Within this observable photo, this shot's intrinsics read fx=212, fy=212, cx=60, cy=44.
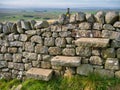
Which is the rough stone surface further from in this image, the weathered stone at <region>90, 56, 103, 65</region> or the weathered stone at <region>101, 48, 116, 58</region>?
the weathered stone at <region>101, 48, 116, 58</region>

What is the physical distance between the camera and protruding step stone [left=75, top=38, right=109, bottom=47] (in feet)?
20.5

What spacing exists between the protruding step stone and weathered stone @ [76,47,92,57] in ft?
1.09

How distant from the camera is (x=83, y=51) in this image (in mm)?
6871

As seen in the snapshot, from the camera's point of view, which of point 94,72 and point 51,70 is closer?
point 94,72

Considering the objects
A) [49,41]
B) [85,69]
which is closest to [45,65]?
[49,41]

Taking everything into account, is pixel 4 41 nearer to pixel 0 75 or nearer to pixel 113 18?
pixel 0 75

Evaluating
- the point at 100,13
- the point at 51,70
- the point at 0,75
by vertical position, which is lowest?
the point at 0,75

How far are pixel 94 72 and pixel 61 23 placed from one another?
6.38 feet

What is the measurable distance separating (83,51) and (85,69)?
58 centimetres

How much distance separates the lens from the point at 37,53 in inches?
305

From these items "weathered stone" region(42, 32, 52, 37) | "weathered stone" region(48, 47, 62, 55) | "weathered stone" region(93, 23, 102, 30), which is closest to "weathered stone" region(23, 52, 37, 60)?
"weathered stone" region(48, 47, 62, 55)

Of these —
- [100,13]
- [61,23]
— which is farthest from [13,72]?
[100,13]

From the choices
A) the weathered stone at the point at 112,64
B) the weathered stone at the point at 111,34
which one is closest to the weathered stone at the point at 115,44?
the weathered stone at the point at 111,34

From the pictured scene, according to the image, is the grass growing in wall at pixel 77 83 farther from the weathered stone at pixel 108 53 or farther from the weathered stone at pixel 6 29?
the weathered stone at pixel 6 29
